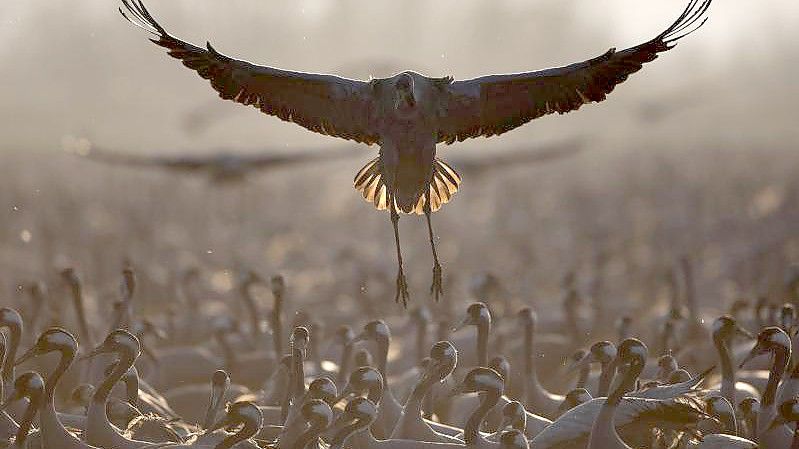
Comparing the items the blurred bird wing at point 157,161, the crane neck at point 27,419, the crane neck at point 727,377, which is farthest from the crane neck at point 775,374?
the blurred bird wing at point 157,161

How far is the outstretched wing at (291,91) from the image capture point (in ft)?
30.1

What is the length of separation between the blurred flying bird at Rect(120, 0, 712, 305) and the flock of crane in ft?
4.40

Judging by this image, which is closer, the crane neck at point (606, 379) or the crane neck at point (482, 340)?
the crane neck at point (606, 379)

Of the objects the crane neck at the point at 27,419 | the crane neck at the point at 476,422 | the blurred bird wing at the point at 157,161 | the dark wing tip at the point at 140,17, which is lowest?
the crane neck at the point at 476,422

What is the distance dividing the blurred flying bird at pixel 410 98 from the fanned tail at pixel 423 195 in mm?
300

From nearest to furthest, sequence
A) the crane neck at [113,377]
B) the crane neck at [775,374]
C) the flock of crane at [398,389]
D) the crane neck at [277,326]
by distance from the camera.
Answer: the flock of crane at [398,389], the crane neck at [113,377], the crane neck at [775,374], the crane neck at [277,326]

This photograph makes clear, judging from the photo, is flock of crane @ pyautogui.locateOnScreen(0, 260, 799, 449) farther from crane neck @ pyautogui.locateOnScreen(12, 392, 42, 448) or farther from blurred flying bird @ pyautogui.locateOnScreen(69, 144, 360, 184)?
blurred flying bird @ pyautogui.locateOnScreen(69, 144, 360, 184)

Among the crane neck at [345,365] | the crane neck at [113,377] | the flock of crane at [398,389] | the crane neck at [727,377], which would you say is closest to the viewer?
the flock of crane at [398,389]

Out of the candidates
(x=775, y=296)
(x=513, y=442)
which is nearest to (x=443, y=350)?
(x=513, y=442)

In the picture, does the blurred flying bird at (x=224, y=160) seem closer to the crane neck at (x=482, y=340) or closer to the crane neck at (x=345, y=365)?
the crane neck at (x=345, y=365)

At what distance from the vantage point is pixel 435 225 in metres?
27.8

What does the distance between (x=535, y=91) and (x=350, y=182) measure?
35736mm

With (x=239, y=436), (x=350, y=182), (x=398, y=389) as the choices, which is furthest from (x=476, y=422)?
(x=350, y=182)

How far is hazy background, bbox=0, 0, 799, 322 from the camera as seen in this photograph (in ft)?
68.3
